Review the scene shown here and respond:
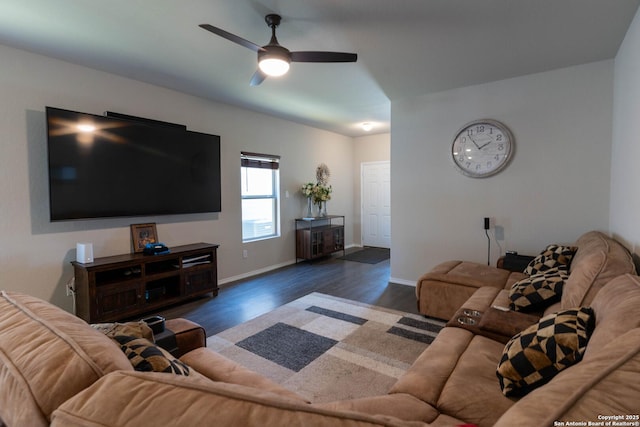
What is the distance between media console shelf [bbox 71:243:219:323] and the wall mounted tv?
1.81 feet

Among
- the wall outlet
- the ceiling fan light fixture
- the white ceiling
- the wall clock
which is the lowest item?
the wall outlet

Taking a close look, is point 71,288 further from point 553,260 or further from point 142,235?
point 553,260

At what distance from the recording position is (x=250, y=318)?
3.28 metres

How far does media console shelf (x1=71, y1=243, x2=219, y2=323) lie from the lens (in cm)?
299

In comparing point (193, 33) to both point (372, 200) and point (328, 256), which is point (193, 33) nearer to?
point (328, 256)

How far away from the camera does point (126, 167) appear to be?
340 centimetres

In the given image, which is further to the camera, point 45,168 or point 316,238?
point 316,238

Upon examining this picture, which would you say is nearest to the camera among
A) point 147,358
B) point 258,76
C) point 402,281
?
point 147,358

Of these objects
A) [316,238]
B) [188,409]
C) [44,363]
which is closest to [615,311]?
[188,409]

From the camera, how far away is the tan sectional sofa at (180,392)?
53 cm

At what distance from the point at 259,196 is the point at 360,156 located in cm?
314

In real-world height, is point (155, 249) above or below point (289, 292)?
above

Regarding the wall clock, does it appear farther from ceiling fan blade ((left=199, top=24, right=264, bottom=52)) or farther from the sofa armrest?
the sofa armrest

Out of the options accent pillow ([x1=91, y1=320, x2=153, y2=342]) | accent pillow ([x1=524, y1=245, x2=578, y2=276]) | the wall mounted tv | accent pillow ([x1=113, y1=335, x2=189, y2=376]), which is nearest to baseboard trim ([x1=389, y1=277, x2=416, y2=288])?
accent pillow ([x1=524, y1=245, x2=578, y2=276])
